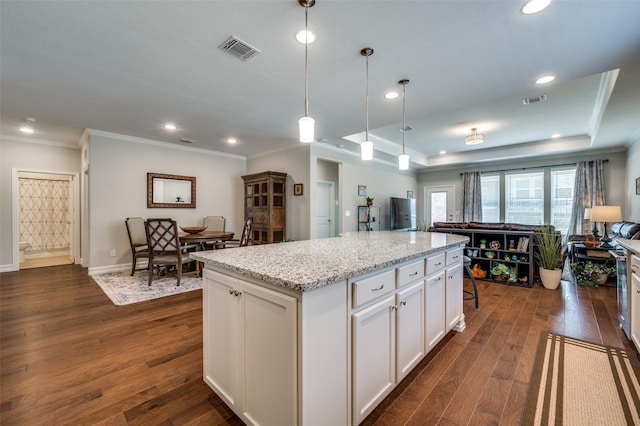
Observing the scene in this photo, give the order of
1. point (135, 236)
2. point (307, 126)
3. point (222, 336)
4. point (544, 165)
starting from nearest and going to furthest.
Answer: point (222, 336) < point (307, 126) < point (135, 236) < point (544, 165)

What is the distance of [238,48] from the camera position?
2.22 m

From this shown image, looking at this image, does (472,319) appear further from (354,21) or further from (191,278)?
(191,278)

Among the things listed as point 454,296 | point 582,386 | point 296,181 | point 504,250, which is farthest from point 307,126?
point 504,250

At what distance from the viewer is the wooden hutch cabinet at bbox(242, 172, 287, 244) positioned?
215 inches

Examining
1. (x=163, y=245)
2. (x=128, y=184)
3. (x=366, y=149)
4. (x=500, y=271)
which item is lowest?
(x=500, y=271)

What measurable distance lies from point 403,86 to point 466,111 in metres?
1.89

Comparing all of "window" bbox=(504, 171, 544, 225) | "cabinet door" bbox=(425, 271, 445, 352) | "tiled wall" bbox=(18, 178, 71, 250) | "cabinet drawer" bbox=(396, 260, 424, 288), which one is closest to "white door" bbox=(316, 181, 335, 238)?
"cabinet door" bbox=(425, 271, 445, 352)

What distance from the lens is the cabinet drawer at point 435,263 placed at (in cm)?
198

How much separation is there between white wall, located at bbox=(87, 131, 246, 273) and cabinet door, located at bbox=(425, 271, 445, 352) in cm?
521

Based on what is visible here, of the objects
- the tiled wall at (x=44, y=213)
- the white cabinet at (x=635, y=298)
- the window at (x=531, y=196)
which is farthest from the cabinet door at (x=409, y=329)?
the tiled wall at (x=44, y=213)

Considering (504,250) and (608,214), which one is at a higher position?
(608,214)

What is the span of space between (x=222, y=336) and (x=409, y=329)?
1.17m

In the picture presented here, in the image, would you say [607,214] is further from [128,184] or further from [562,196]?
[128,184]

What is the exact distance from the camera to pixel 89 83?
2.84 meters
